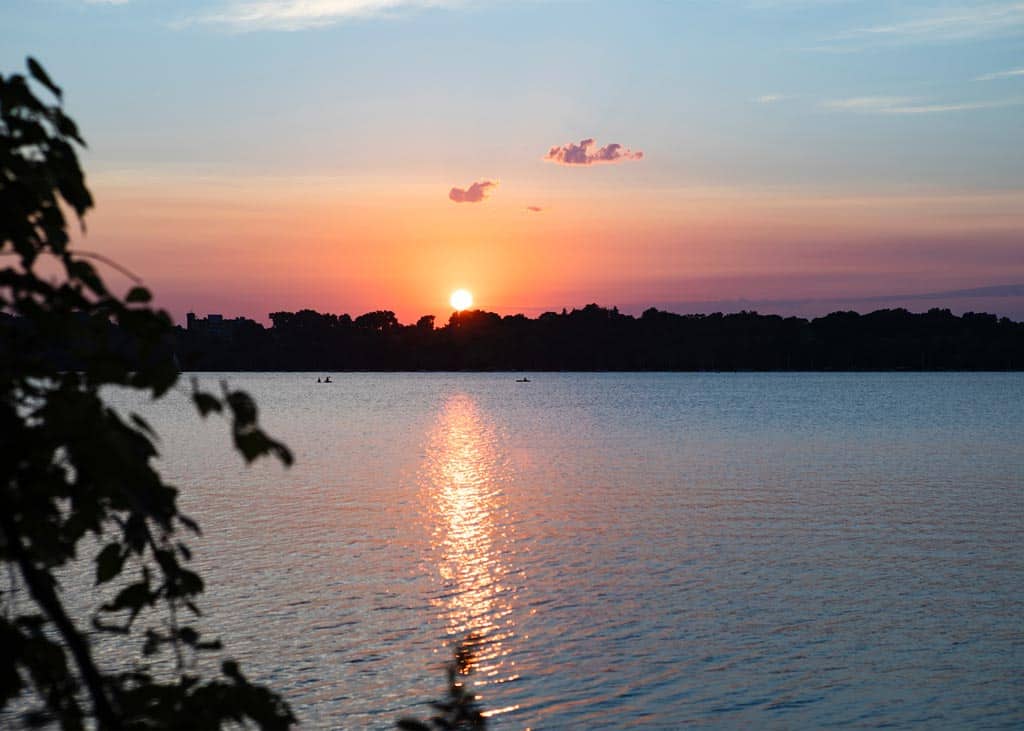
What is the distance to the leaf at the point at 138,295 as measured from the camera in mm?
3068

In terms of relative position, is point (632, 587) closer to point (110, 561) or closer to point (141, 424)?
point (110, 561)

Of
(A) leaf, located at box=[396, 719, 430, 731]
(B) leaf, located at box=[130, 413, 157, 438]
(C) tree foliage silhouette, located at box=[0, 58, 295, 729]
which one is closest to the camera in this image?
(C) tree foliage silhouette, located at box=[0, 58, 295, 729]

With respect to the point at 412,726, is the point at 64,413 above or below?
above

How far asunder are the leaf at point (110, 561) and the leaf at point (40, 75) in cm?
156

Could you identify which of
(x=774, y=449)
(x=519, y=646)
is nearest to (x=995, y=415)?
(x=774, y=449)

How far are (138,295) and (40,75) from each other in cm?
66

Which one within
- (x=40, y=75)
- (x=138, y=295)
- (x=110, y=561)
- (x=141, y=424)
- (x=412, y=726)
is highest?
(x=40, y=75)

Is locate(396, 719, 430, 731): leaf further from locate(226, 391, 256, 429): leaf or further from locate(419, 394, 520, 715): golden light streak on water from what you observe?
locate(226, 391, 256, 429): leaf

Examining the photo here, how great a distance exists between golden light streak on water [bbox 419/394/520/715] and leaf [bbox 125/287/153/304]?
2.87 m

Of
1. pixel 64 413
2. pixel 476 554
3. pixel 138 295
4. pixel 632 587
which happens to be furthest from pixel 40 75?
pixel 476 554

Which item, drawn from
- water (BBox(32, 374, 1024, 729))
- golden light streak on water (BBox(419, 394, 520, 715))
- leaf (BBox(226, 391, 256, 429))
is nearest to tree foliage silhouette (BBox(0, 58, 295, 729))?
leaf (BBox(226, 391, 256, 429))

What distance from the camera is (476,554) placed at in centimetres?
3709

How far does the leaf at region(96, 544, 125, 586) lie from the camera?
377 cm

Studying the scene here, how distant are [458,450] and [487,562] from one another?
173ft
